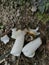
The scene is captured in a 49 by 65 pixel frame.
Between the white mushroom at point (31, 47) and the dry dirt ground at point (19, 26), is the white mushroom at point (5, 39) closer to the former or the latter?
the dry dirt ground at point (19, 26)

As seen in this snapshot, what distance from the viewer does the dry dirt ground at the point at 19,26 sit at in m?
2.51

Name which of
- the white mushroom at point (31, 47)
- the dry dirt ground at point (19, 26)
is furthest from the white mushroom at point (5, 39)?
the white mushroom at point (31, 47)

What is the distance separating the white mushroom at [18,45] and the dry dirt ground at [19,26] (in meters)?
0.04

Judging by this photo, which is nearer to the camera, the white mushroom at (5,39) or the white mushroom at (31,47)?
the white mushroom at (31,47)

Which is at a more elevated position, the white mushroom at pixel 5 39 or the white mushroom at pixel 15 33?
the white mushroom at pixel 15 33

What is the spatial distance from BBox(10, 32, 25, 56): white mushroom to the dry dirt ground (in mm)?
45

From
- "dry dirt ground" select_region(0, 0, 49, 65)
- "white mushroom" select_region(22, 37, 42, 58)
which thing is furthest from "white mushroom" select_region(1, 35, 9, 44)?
"white mushroom" select_region(22, 37, 42, 58)

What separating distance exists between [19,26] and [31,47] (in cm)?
21

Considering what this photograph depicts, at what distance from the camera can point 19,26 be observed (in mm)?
2566

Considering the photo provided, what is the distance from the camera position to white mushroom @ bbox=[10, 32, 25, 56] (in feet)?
8.16

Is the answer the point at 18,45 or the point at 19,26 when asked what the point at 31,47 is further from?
the point at 19,26

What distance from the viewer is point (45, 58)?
8.16 ft

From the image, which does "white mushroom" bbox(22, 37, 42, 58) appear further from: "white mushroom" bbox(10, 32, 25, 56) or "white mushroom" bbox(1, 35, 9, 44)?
"white mushroom" bbox(1, 35, 9, 44)

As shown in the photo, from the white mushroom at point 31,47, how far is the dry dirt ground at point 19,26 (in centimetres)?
4
